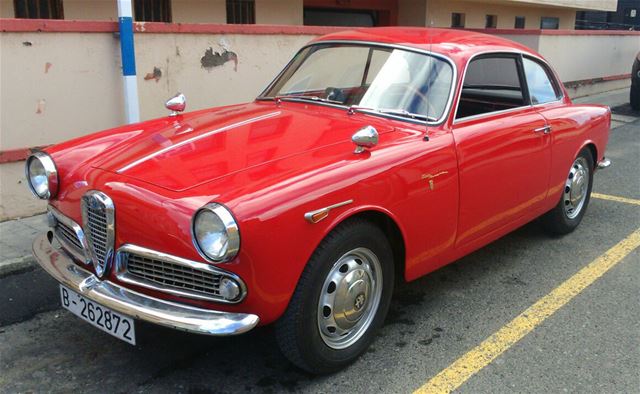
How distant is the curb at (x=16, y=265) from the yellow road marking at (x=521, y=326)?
9.51ft

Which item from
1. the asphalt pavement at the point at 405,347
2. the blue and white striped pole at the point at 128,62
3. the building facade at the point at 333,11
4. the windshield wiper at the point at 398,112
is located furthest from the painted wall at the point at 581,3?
the windshield wiper at the point at 398,112

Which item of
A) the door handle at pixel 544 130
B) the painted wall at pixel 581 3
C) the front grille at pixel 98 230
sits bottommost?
the front grille at pixel 98 230

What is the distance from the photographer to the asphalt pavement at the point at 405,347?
291cm

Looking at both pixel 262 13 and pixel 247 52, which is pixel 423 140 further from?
pixel 262 13

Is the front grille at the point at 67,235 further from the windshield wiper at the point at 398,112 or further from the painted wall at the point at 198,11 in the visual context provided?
the painted wall at the point at 198,11

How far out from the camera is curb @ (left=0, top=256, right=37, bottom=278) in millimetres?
4117

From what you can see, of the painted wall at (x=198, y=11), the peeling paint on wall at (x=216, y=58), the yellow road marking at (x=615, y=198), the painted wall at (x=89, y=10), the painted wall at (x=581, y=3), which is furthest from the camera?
the painted wall at (x=581, y=3)

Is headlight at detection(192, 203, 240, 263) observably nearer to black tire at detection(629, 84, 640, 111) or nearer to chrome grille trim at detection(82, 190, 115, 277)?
chrome grille trim at detection(82, 190, 115, 277)

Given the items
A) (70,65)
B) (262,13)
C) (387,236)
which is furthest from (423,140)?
(262,13)

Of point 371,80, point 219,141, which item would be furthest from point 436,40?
point 219,141

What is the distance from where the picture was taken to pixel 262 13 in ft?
31.9

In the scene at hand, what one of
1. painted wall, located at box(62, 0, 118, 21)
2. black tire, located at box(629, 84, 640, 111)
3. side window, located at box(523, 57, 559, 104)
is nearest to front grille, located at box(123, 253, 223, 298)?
side window, located at box(523, 57, 559, 104)

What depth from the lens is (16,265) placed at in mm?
4168

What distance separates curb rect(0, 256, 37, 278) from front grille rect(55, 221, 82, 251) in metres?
1.23
